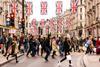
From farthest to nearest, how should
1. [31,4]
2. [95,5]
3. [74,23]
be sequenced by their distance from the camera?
1. [74,23]
2. [95,5]
3. [31,4]

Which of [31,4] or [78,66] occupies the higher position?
[31,4]

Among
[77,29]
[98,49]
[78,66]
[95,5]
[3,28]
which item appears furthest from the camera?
[77,29]

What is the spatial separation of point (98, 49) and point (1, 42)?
337 inches

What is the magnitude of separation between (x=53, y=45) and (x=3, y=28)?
44687mm

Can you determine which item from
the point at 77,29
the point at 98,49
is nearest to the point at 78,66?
the point at 98,49

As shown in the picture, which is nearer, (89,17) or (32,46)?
(32,46)

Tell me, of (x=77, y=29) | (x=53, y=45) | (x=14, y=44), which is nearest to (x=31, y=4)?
(x=53, y=45)

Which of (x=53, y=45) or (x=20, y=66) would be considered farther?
(x=53, y=45)

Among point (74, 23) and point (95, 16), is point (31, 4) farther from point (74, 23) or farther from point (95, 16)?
point (74, 23)

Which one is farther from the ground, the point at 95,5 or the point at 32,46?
the point at 95,5

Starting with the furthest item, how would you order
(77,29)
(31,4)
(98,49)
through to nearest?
1. (77,29)
2. (31,4)
3. (98,49)

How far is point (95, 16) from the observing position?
82.1 metres

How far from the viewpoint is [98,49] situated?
3531 cm

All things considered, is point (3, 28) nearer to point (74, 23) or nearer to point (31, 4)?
point (31, 4)
